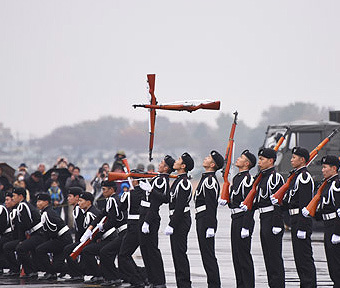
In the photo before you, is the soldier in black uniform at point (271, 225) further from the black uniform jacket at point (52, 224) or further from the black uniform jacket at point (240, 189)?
the black uniform jacket at point (52, 224)

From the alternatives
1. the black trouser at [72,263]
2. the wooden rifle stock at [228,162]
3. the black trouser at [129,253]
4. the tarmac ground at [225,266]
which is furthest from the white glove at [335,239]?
the black trouser at [72,263]

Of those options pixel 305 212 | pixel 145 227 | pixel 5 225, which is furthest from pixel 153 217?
pixel 5 225

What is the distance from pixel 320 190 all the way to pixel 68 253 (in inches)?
176

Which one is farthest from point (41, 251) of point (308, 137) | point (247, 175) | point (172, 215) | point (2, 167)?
point (308, 137)

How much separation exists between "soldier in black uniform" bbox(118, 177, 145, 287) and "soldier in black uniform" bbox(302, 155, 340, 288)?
2819 millimetres

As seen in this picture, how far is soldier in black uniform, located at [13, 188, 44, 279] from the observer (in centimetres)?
1603

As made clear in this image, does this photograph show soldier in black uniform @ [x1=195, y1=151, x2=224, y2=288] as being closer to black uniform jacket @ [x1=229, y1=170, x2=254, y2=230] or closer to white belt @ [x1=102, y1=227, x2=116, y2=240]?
black uniform jacket @ [x1=229, y1=170, x2=254, y2=230]

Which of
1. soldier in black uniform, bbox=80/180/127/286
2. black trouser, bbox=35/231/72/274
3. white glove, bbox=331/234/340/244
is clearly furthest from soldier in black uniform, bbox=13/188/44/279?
white glove, bbox=331/234/340/244

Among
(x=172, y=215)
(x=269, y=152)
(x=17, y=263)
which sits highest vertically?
(x=269, y=152)

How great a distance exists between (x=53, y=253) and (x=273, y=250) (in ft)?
14.2

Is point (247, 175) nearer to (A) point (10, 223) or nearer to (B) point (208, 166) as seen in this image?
(B) point (208, 166)

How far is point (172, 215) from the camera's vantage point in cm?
1351

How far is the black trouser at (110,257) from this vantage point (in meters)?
14.8

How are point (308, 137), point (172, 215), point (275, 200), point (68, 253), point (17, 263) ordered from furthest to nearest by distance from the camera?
point (308, 137), point (17, 263), point (68, 253), point (172, 215), point (275, 200)
